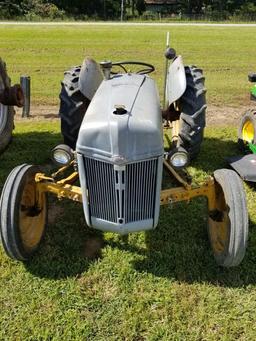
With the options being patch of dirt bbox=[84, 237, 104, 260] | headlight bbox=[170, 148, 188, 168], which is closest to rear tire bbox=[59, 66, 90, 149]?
patch of dirt bbox=[84, 237, 104, 260]

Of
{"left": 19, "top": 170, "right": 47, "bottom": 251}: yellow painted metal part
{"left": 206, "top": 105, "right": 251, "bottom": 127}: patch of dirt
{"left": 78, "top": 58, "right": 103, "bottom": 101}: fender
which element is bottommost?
{"left": 206, "top": 105, "right": 251, "bottom": 127}: patch of dirt

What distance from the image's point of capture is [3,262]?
3674mm

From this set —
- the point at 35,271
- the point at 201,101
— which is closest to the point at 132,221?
the point at 35,271

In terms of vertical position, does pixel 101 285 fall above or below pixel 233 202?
below

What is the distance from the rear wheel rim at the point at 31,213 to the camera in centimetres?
367

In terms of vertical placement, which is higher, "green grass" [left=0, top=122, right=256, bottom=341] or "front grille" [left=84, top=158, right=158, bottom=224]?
"front grille" [left=84, top=158, right=158, bottom=224]

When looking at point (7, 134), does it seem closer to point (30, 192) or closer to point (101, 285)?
point (30, 192)

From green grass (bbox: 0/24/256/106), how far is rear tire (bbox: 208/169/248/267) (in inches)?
202

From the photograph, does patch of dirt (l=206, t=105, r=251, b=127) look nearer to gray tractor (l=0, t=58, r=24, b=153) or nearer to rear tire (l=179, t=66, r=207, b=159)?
rear tire (l=179, t=66, r=207, b=159)

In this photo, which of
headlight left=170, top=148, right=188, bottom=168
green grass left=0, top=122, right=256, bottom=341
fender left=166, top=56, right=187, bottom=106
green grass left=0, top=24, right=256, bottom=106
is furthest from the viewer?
green grass left=0, top=24, right=256, bottom=106

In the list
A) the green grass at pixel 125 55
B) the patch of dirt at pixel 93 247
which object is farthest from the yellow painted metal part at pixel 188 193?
the green grass at pixel 125 55

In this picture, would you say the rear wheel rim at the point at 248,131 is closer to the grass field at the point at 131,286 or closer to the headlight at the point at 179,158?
the grass field at the point at 131,286

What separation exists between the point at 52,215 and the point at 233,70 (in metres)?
9.36

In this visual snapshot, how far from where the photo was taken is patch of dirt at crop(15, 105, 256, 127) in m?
7.33
